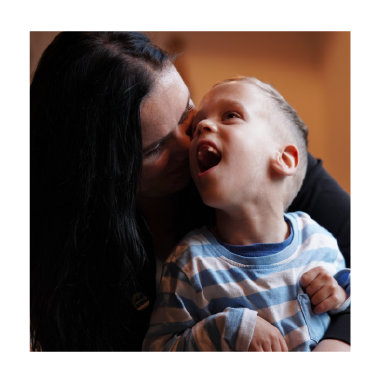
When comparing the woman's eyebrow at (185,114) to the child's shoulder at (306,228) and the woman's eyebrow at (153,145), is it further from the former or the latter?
the child's shoulder at (306,228)

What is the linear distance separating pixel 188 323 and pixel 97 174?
0.44m

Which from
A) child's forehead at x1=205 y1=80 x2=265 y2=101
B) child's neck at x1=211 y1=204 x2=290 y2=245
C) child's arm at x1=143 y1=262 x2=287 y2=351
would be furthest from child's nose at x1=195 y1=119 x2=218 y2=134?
child's arm at x1=143 y1=262 x2=287 y2=351

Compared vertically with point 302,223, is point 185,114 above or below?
above

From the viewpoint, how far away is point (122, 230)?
3.13 ft

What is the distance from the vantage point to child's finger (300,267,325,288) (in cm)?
88

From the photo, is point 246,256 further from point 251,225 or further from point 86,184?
point 86,184

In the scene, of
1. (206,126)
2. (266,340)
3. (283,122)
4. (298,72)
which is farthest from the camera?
(298,72)

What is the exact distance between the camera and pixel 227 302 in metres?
0.85

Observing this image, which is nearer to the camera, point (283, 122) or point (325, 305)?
point (325, 305)

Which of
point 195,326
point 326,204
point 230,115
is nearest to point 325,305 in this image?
point 195,326

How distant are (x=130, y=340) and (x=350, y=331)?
59cm
